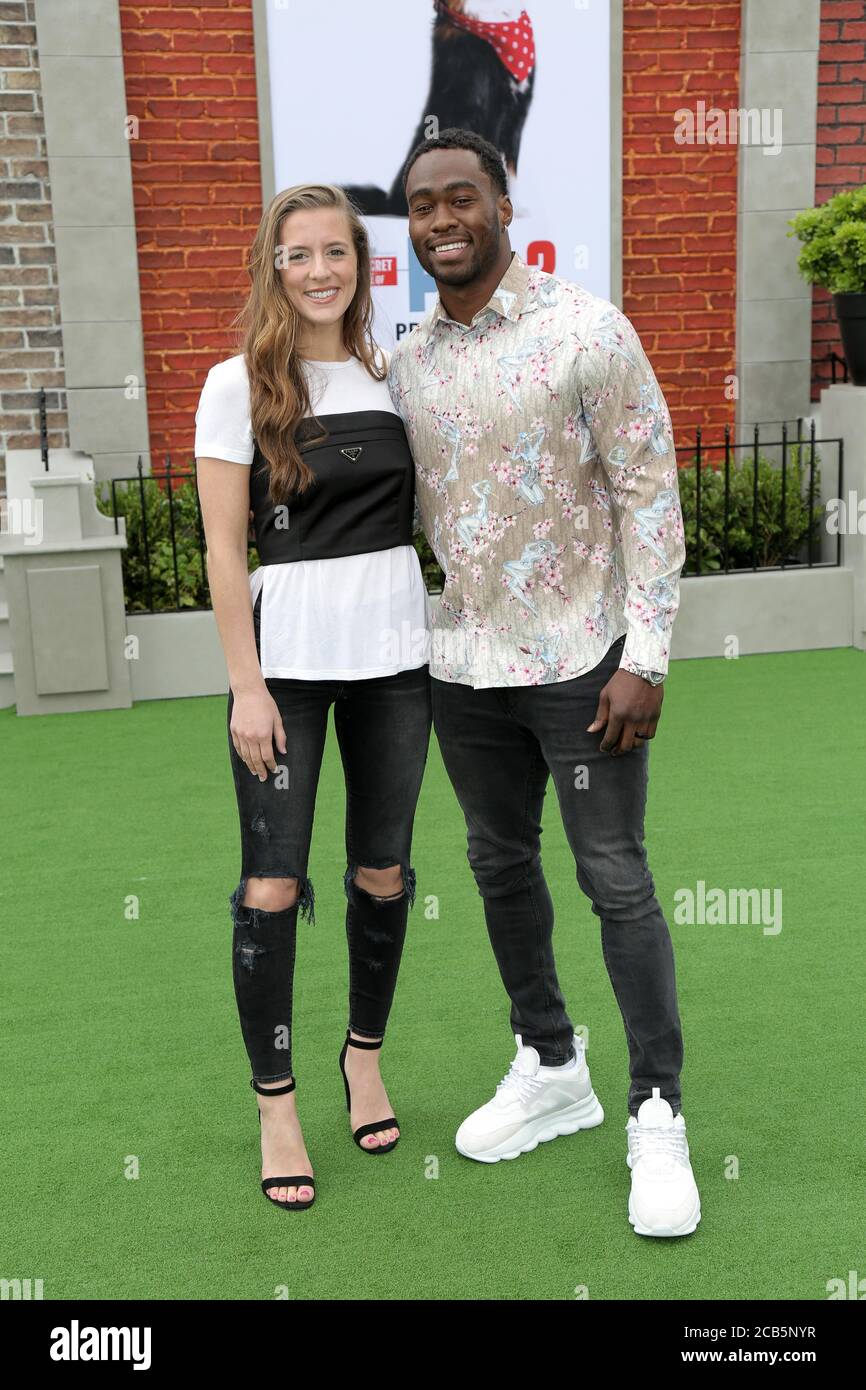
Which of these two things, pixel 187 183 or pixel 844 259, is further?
pixel 187 183

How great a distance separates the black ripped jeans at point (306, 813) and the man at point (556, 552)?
117 millimetres

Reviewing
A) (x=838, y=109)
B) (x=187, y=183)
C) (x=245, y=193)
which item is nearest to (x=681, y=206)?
(x=838, y=109)

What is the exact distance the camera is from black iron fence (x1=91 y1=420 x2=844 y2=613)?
7.58m

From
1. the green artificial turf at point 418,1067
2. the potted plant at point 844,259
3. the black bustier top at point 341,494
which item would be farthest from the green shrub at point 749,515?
the black bustier top at point 341,494

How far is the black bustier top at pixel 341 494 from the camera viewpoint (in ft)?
9.11

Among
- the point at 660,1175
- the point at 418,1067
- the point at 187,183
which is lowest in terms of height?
the point at 418,1067

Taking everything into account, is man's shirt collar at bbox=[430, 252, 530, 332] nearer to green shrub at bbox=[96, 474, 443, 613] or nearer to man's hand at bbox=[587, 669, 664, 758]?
man's hand at bbox=[587, 669, 664, 758]

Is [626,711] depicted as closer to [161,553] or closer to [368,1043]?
A: [368,1043]

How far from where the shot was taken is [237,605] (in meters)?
2.82

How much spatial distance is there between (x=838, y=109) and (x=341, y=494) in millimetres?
7466

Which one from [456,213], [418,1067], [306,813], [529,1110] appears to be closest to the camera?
[456,213]

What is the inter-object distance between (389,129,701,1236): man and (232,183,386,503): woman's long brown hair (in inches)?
5.1

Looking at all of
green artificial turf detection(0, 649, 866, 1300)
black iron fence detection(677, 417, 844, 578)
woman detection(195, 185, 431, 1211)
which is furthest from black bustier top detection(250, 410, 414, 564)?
black iron fence detection(677, 417, 844, 578)

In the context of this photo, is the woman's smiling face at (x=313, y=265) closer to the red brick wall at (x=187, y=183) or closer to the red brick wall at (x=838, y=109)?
the red brick wall at (x=187, y=183)
